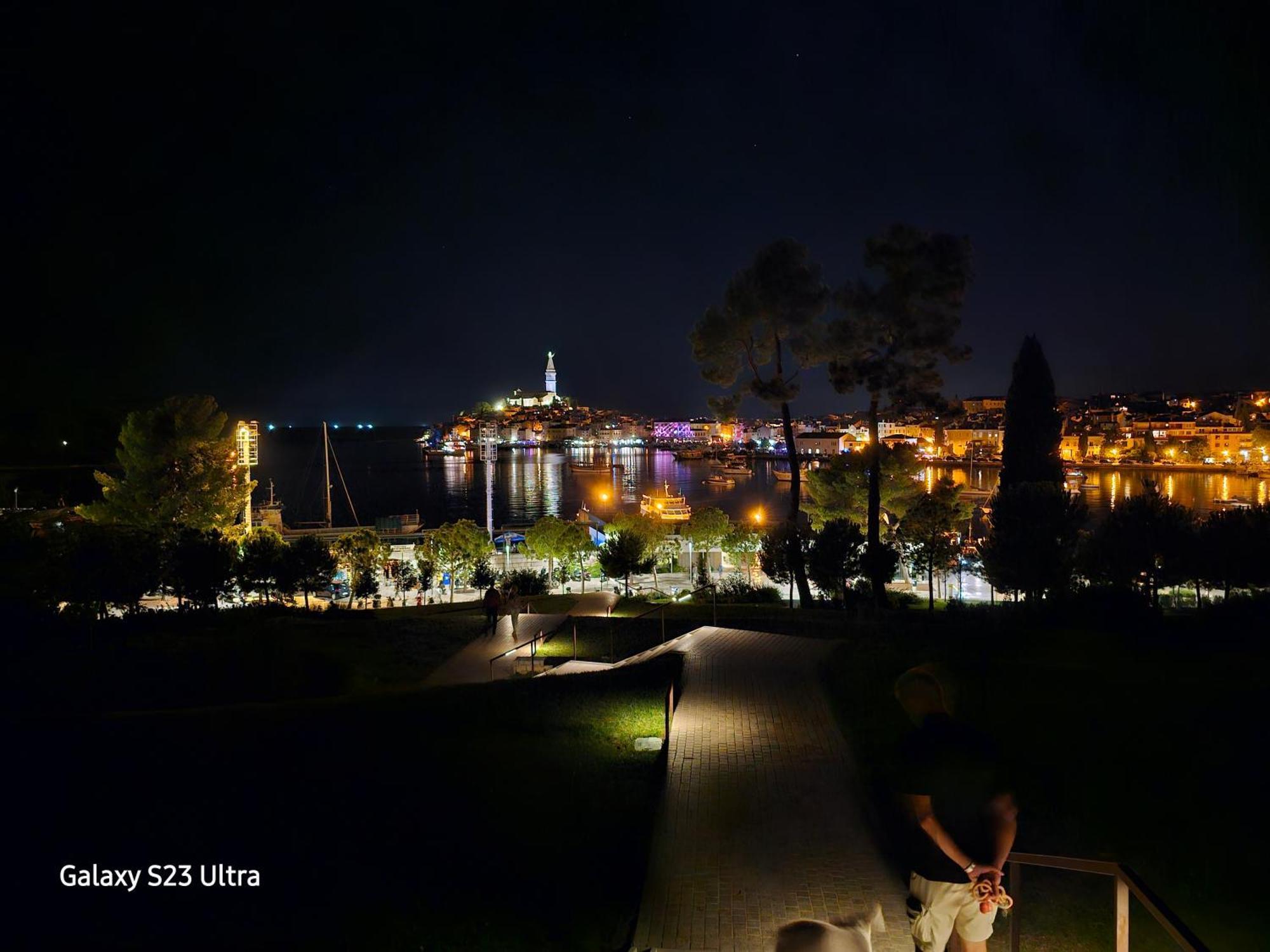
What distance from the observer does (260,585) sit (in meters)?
20.1

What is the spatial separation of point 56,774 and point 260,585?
1486 cm

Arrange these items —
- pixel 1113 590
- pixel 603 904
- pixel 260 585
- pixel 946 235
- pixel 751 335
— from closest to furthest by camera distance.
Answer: pixel 603 904, pixel 1113 590, pixel 946 235, pixel 751 335, pixel 260 585

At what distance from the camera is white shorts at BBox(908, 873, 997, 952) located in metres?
2.88

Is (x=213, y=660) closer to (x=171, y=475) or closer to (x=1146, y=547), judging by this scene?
(x=171, y=475)

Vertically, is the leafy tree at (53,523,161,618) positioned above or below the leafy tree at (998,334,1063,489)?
below

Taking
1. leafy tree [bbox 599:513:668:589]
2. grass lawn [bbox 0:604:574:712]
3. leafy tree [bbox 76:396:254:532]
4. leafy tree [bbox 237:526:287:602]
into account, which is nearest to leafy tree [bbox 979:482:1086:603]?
leafy tree [bbox 599:513:668:589]

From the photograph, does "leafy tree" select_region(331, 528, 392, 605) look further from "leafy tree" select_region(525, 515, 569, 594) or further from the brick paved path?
the brick paved path

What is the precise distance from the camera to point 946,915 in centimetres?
291

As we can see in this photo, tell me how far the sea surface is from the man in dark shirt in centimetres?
3412

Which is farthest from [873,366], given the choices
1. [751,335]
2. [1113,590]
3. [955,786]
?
[955,786]

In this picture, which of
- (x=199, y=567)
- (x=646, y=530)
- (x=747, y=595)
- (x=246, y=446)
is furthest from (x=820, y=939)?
(x=246, y=446)

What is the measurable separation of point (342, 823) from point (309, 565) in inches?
637

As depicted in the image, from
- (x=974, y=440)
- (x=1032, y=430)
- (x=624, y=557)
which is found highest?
(x=974, y=440)

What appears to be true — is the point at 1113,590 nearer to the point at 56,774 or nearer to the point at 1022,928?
the point at 1022,928
